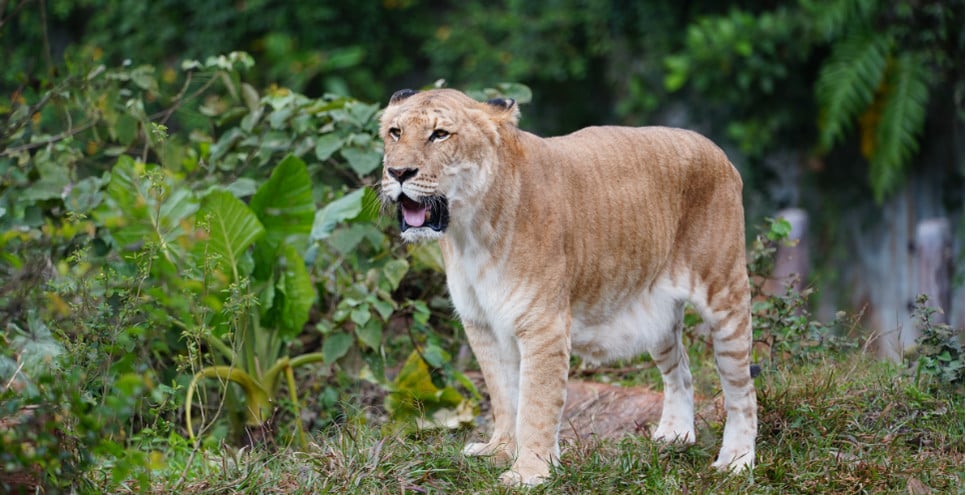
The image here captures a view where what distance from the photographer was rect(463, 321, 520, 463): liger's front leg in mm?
4816

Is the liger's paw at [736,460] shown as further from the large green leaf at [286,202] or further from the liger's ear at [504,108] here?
the large green leaf at [286,202]

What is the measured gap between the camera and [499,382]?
4871 millimetres

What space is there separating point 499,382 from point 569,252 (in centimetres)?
59

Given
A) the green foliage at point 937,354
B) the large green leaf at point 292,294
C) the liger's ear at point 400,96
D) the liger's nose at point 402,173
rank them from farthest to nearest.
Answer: the large green leaf at point 292,294 < the green foliage at point 937,354 < the liger's ear at point 400,96 < the liger's nose at point 402,173

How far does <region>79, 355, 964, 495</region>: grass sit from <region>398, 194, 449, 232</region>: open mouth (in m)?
0.81

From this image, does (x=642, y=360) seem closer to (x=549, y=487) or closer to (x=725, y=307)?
(x=725, y=307)

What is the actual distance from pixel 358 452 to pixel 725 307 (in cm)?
163

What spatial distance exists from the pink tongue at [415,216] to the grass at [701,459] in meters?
0.82

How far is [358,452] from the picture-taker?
14.7 feet

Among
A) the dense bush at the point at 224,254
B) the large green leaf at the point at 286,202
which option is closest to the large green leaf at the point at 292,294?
the dense bush at the point at 224,254

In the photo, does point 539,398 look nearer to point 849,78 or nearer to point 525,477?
point 525,477

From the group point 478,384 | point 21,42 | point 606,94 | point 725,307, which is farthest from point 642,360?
point 21,42

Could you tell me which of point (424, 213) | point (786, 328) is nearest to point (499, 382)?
point (424, 213)

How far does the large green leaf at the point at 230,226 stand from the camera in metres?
5.57
